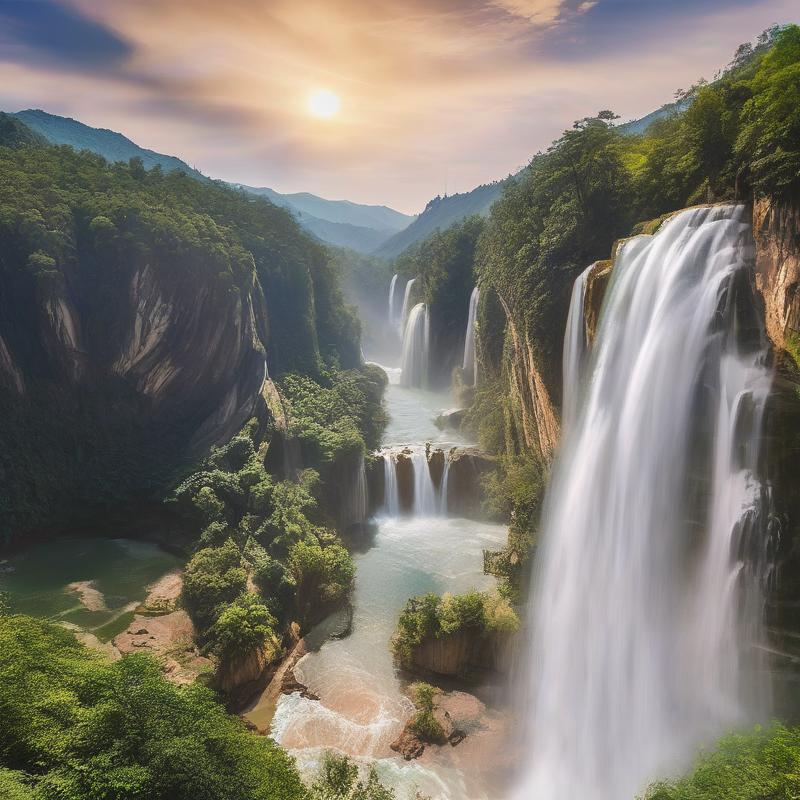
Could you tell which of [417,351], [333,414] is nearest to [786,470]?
[333,414]

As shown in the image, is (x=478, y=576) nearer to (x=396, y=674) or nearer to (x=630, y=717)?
(x=396, y=674)

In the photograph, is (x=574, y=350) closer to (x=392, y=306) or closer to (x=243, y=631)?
(x=243, y=631)

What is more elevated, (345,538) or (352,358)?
(352,358)

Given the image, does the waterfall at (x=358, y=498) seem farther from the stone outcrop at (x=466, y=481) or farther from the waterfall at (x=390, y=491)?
the stone outcrop at (x=466, y=481)

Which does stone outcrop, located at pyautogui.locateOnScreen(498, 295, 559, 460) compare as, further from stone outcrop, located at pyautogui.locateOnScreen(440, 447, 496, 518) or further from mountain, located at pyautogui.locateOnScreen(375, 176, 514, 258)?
mountain, located at pyautogui.locateOnScreen(375, 176, 514, 258)

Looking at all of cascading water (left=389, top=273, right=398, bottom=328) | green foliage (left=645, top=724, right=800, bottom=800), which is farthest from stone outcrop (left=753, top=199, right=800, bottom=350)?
cascading water (left=389, top=273, right=398, bottom=328)

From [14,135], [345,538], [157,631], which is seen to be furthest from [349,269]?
[157,631]
